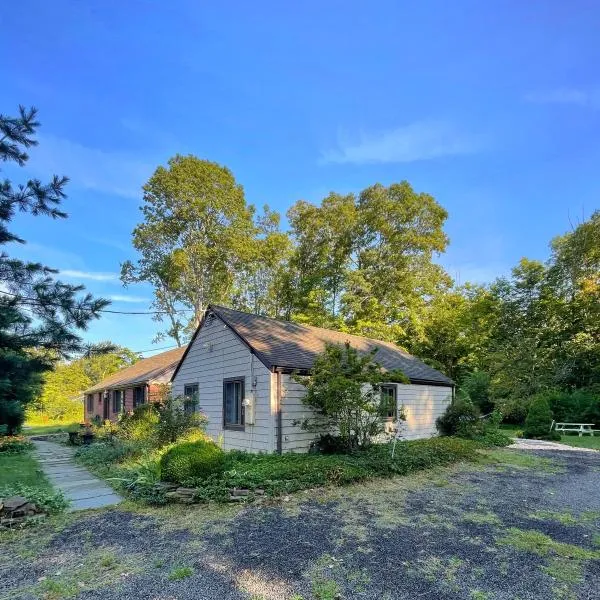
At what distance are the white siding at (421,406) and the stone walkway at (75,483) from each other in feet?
30.8

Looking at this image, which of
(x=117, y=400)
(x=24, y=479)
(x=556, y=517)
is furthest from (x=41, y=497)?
(x=117, y=400)

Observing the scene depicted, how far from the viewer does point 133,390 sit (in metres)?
19.8

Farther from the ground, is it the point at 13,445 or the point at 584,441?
the point at 13,445

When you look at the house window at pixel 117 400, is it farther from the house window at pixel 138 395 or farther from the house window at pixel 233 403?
the house window at pixel 233 403

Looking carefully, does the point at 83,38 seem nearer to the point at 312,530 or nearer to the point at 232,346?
the point at 232,346

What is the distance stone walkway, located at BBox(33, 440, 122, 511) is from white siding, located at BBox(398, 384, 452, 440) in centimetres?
938

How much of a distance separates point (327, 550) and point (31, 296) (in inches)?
246

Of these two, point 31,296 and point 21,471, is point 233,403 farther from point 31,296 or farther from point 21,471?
point 31,296

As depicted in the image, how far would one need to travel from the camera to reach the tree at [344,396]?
943cm

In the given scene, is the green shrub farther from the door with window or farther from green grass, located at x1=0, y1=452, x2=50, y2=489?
the door with window

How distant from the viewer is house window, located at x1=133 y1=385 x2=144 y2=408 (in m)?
18.6

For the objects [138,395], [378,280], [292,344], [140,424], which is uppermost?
[378,280]

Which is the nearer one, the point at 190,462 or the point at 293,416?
the point at 190,462

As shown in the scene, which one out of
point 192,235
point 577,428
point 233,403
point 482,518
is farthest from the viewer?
point 192,235
